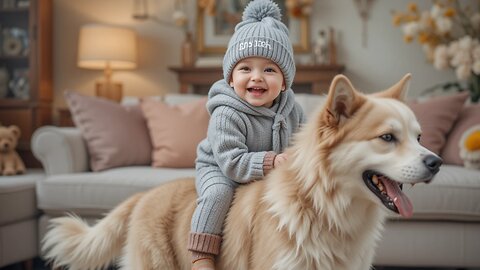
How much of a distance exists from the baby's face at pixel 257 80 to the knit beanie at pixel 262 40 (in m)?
0.02

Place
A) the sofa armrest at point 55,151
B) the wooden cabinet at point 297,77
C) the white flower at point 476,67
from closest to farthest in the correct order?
the sofa armrest at point 55,151
the white flower at point 476,67
the wooden cabinet at point 297,77

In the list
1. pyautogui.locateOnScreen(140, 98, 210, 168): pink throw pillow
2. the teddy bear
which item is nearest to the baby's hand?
pyautogui.locateOnScreen(140, 98, 210, 168): pink throw pillow

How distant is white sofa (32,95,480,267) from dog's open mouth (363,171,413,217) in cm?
115

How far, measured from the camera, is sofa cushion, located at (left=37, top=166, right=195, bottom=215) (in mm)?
2439

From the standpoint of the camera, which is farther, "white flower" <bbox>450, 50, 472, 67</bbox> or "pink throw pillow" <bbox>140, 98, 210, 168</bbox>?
"white flower" <bbox>450, 50, 472, 67</bbox>

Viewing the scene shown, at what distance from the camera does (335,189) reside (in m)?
1.18

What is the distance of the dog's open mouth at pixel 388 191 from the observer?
1.13 m

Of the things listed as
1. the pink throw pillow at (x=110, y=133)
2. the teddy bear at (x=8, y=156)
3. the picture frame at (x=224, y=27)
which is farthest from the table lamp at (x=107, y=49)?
the teddy bear at (x=8, y=156)

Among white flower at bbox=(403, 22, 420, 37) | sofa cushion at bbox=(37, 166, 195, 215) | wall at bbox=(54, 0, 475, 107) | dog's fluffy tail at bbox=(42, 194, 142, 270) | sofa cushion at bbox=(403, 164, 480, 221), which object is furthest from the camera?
wall at bbox=(54, 0, 475, 107)

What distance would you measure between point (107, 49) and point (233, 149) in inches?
115

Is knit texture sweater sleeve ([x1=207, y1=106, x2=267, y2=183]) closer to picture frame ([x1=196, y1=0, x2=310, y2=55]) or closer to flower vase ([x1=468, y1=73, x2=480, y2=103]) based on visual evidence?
flower vase ([x1=468, y1=73, x2=480, y2=103])

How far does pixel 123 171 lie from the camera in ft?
8.64

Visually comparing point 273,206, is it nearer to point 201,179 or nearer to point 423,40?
point 201,179

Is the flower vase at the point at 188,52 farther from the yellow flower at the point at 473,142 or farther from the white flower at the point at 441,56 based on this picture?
the yellow flower at the point at 473,142
